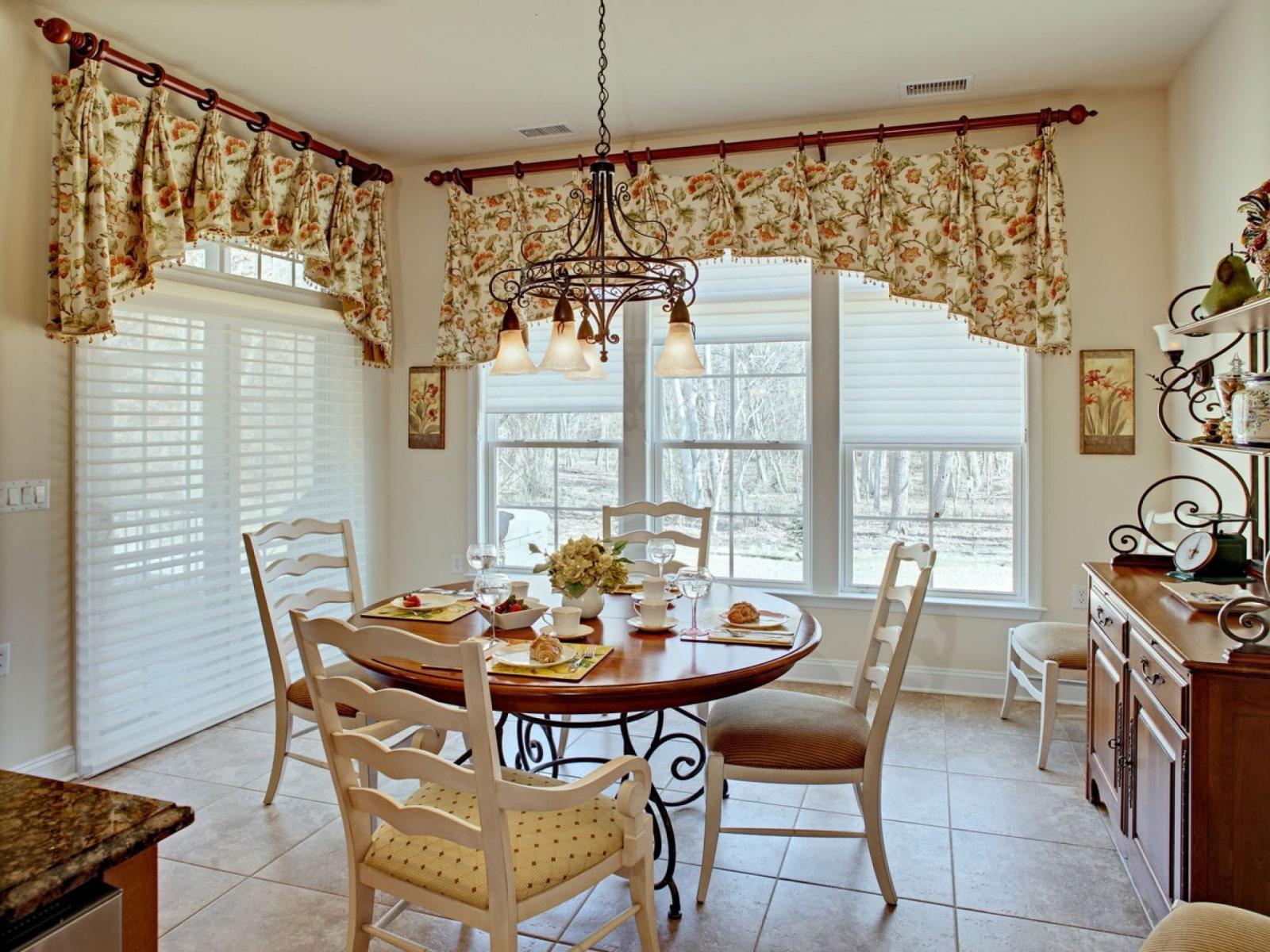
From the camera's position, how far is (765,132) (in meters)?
4.04

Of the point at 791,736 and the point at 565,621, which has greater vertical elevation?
the point at 565,621

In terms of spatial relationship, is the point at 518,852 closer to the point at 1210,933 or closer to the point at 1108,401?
the point at 1210,933

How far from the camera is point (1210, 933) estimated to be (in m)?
1.07

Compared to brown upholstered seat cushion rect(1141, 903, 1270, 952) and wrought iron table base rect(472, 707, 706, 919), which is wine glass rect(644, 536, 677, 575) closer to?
wrought iron table base rect(472, 707, 706, 919)

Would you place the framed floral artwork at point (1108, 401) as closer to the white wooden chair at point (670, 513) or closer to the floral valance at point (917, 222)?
the floral valance at point (917, 222)

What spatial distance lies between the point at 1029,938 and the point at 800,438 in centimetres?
253

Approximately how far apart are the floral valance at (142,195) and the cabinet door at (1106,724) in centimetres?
367

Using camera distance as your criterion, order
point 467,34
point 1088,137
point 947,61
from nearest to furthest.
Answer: point 467,34 → point 947,61 → point 1088,137

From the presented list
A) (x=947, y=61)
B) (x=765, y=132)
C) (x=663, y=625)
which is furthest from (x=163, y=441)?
(x=947, y=61)

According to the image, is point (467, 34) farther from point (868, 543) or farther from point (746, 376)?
point (868, 543)

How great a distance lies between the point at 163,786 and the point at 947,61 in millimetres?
4282

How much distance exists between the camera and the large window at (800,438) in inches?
154

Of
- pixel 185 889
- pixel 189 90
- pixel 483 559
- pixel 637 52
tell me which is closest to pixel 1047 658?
pixel 483 559

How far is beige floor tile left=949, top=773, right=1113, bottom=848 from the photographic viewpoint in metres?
2.60
